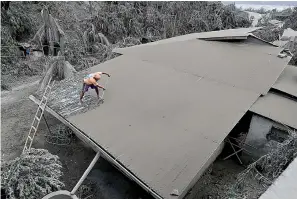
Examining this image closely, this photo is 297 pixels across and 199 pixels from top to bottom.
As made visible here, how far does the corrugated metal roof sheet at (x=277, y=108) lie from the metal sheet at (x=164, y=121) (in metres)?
0.30

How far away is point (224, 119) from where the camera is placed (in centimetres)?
749

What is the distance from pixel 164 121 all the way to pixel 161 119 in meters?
0.14

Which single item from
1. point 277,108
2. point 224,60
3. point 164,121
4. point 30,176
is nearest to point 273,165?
point 277,108

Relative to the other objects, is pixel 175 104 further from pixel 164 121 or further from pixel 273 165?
pixel 273 165

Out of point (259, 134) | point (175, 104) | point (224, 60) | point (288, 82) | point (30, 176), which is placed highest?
point (224, 60)

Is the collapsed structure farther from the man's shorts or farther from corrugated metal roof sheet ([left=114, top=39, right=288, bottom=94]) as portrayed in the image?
the man's shorts

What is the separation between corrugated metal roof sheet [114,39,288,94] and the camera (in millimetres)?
9289

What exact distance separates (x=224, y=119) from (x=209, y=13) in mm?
18194

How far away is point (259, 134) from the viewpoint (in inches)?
326

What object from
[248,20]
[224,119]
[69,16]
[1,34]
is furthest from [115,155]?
[248,20]

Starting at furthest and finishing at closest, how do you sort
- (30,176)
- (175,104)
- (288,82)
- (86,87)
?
(288,82), (86,87), (175,104), (30,176)

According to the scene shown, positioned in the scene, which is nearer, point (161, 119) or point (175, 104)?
point (161, 119)

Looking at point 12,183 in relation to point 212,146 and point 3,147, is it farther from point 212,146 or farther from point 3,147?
point 212,146

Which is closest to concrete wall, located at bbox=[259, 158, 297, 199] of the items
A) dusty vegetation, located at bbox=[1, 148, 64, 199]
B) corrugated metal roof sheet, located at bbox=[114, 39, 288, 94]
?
corrugated metal roof sheet, located at bbox=[114, 39, 288, 94]
